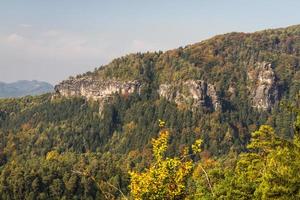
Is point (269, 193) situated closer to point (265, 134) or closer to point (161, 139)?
point (161, 139)

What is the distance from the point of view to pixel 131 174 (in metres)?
26.1

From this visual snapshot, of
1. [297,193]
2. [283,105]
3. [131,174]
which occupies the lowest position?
[297,193]

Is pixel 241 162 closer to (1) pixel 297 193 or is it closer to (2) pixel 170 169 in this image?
(1) pixel 297 193

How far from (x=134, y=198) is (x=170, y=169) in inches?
91.4

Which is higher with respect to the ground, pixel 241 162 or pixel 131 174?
pixel 131 174

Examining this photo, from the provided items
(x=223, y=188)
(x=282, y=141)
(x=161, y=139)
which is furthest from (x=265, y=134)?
(x=161, y=139)

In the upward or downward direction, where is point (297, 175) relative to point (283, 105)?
downward

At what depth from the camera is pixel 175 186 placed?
2573 centimetres

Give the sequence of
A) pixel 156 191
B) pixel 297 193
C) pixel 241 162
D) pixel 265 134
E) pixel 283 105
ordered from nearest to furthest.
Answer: pixel 156 191 → pixel 297 193 → pixel 283 105 → pixel 265 134 → pixel 241 162

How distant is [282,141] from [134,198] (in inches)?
413

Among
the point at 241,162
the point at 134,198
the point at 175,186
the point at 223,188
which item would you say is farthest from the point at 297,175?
the point at 241,162

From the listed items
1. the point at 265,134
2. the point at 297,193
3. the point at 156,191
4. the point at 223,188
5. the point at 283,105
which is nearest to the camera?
the point at 156,191

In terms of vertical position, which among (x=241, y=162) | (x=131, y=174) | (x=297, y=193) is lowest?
(x=241, y=162)

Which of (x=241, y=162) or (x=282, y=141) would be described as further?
(x=241, y=162)
